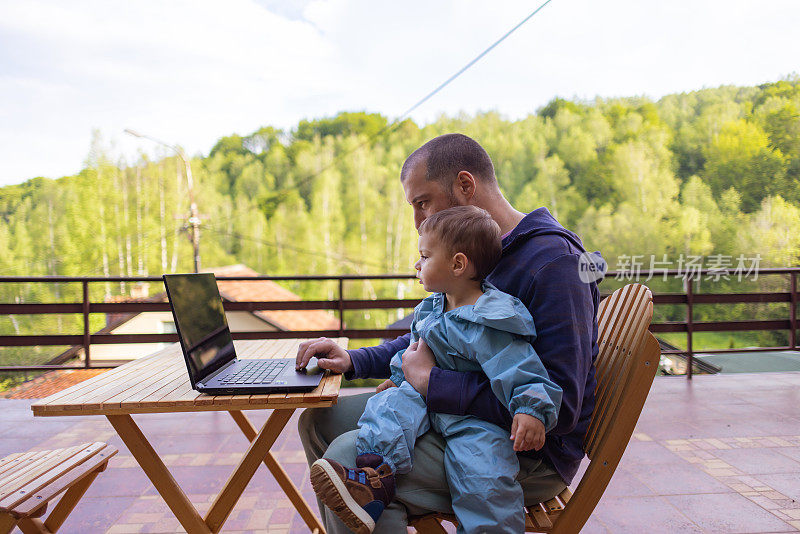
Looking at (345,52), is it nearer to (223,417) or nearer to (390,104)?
(390,104)

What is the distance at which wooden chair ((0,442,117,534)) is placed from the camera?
3.77 feet

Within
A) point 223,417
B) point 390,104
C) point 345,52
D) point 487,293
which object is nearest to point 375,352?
point 487,293

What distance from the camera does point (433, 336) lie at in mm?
1106

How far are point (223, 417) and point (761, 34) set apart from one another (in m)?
43.9

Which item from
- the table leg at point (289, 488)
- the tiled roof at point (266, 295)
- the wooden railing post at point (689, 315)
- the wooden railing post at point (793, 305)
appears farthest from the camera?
the tiled roof at point (266, 295)

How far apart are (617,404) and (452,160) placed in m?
0.69

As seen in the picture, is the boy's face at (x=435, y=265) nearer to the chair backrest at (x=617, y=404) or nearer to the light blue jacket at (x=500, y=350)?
the light blue jacket at (x=500, y=350)

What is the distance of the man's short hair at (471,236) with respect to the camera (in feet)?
3.72

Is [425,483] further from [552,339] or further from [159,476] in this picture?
[159,476]

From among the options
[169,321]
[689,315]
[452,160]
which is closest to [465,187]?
[452,160]

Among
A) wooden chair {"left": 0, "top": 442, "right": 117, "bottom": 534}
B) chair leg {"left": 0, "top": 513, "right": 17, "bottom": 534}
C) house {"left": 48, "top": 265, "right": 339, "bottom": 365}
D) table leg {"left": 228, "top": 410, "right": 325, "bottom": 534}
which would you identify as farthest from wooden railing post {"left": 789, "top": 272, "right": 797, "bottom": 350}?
house {"left": 48, "top": 265, "right": 339, "bottom": 365}

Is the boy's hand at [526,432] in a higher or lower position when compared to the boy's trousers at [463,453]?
higher

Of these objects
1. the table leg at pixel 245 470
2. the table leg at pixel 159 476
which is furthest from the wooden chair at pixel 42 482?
the table leg at pixel 245 470

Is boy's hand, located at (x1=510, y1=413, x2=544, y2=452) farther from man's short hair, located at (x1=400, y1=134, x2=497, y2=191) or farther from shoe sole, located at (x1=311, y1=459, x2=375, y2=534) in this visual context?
man's short hair, located at (x1=400, y1=134, x2=497, y2=191)
